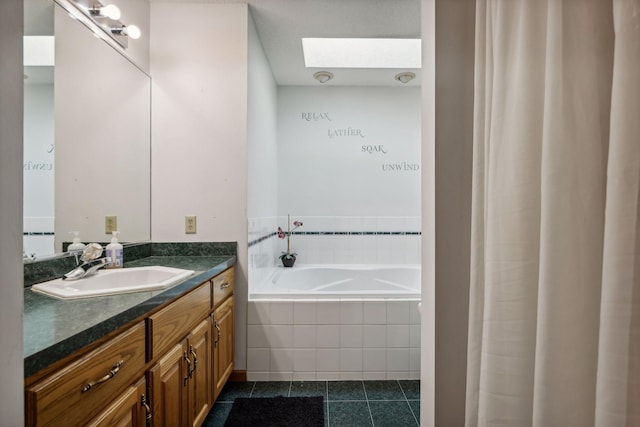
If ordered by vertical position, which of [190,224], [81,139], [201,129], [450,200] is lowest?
[190,224]

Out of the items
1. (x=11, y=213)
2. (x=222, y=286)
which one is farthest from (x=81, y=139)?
(x=11, y=213)

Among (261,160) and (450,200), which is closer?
(450,200)

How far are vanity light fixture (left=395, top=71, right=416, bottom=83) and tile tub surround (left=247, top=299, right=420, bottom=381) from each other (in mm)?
2248

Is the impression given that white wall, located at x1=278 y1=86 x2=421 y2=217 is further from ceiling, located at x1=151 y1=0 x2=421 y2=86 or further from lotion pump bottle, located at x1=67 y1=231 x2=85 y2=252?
lotion pump bottle, located at x1=67 y1=231 x2=85 y2=252

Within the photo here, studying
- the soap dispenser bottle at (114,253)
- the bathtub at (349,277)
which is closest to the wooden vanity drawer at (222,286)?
the soap dispenser bottle at (114,253)

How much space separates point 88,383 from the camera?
819mm

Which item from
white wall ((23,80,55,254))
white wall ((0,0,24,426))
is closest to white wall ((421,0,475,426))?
white wall ((0,0,24,426))

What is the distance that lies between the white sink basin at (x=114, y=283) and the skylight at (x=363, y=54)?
2253 millimetres

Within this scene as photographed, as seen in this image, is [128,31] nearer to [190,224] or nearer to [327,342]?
[190,224]

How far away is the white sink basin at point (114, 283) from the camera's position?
1106 millimetres

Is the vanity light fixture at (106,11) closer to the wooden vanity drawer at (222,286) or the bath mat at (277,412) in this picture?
the wooden vanity drawer at (222,286)

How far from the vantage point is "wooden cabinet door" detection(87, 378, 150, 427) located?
892mm

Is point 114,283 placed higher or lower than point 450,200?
lower

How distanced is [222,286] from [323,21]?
1.97m
